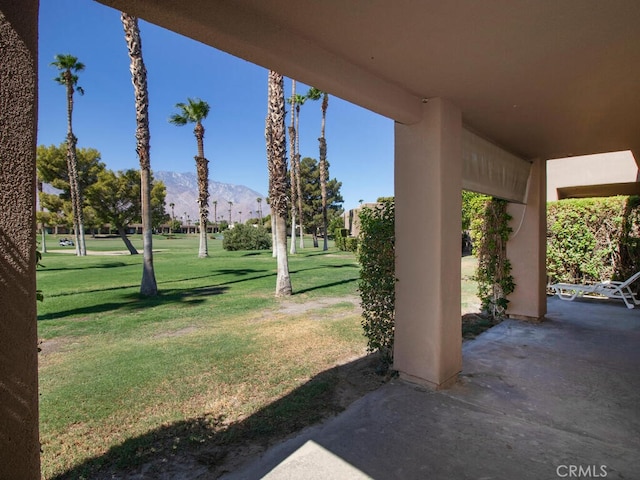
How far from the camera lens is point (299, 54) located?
91.4 inches

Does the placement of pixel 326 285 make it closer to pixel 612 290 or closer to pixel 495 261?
pixel 495 261

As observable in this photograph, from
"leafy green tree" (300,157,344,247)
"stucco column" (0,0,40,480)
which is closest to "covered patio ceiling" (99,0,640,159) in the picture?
"stucco column" (0,0,40,480)

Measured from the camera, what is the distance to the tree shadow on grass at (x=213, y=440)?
2418 millimetres

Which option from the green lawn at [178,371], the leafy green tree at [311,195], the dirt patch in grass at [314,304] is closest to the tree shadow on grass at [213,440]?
the green lawn at [178,371]

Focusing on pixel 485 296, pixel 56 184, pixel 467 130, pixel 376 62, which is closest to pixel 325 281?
pixel 485 296

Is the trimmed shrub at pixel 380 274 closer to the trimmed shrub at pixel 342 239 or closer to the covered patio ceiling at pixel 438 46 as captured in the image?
the covered patio ceiling at pixel 438 46

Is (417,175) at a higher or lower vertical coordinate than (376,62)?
lower

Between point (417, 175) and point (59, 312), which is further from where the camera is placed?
point (59, 312)

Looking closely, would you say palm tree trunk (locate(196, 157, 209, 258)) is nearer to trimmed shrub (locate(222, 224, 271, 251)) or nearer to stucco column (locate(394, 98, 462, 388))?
trimmed shrub (locate(222, 224, 271, 251))

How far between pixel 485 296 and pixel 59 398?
6558 mm

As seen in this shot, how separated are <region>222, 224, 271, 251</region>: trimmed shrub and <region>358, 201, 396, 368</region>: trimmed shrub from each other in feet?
91.7

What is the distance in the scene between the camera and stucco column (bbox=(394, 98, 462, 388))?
3.42 meters

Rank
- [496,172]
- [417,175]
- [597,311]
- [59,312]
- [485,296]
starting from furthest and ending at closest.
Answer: [59,312], [597,311], [485,296], [496,172], [417,175]

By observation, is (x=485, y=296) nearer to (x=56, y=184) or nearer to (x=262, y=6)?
(x=262, y=6)
